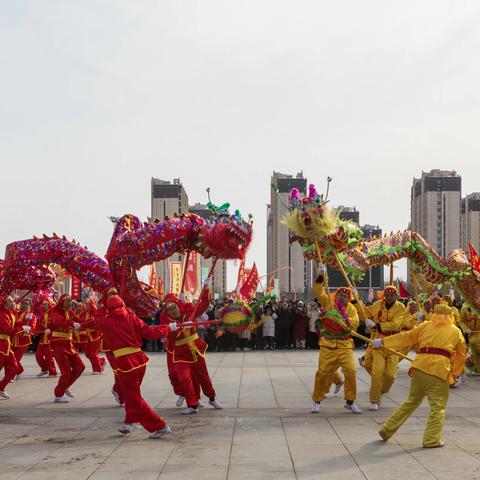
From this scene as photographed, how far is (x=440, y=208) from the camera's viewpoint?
79375 mm

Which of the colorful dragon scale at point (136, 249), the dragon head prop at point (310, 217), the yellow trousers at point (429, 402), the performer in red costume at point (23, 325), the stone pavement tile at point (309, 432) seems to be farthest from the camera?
the performer in red costume at point (23, 325)

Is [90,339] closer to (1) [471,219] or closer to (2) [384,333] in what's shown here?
(2) [384,333]

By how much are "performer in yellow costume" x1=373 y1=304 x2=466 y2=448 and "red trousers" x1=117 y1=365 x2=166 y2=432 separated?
230 cm

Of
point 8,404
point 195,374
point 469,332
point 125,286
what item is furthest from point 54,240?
point 469,332

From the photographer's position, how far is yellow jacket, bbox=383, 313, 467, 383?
7.47 m

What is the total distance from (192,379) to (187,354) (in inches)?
16.8

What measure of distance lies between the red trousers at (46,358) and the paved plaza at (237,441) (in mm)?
2212

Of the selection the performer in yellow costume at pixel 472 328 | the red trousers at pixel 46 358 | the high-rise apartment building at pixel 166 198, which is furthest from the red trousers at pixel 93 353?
the high-rise apartment building at pixel 166 198

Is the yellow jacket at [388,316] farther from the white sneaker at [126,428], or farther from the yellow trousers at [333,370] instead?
the white sneaker at [126,428]

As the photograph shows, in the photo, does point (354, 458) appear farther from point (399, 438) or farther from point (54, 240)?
point (54, 240)

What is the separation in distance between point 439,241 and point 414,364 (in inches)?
2998

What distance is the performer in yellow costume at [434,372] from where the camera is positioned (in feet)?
24.0

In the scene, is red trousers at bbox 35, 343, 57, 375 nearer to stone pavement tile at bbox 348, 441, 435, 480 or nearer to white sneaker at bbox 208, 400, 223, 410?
white sneaker at bbox 208, 400, 223, 410

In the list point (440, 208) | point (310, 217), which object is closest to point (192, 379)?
point (310, 217)
